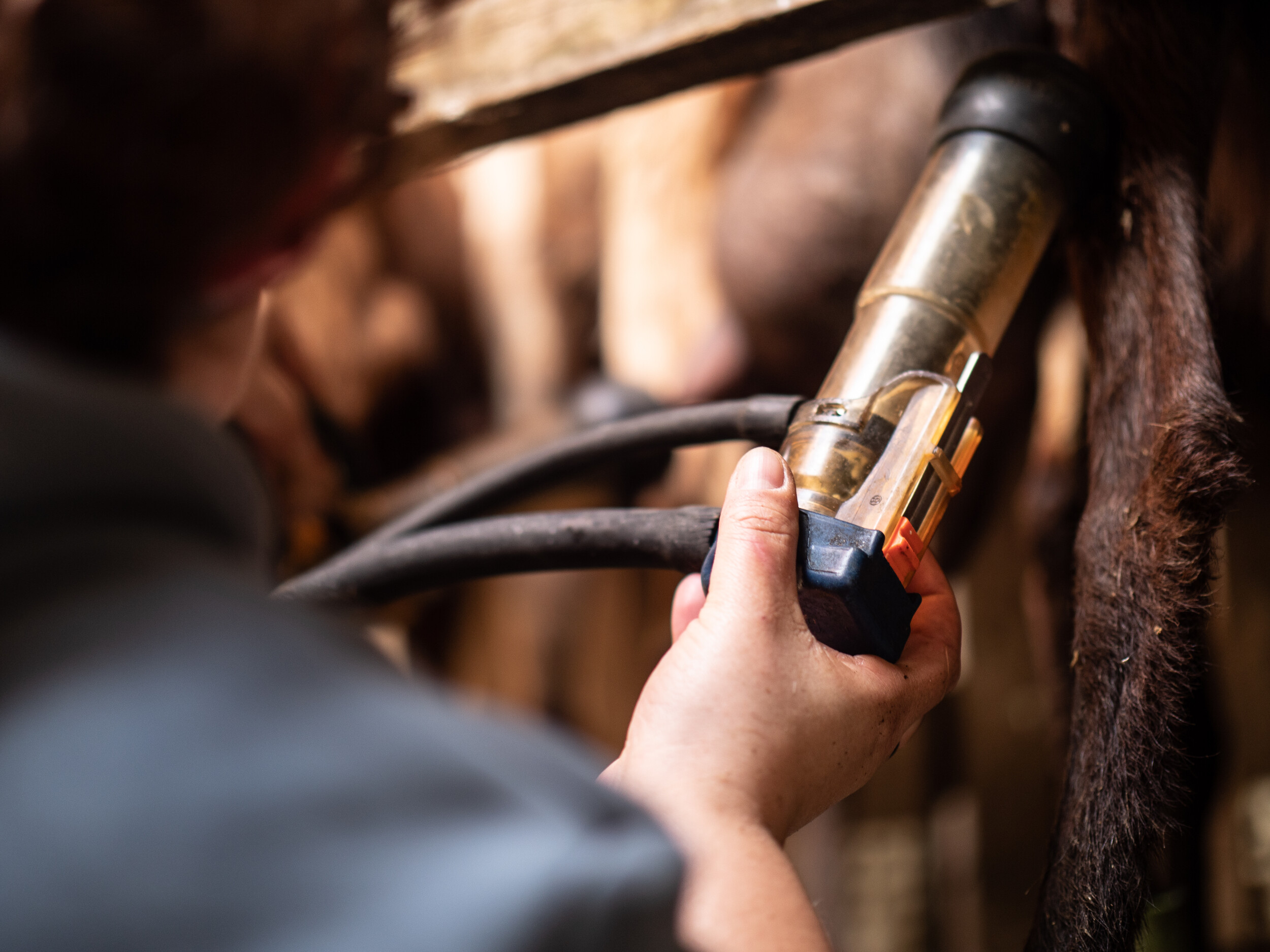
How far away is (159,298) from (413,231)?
1.74m

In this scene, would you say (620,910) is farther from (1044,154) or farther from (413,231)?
(413,231)

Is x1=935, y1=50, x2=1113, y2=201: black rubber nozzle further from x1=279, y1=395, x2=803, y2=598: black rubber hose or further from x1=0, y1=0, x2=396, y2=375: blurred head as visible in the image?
x1=0, y1=0, x2=396, y2=375: blurred head

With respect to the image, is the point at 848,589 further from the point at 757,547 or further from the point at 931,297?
the point at 931,297

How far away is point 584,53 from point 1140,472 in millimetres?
487

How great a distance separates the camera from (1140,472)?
0.52m

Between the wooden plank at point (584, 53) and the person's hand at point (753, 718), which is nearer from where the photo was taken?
the person's hand at point (753, 718)

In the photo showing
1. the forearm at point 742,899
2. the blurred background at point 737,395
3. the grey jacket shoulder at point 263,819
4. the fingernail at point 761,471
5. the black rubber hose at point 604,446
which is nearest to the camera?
the grey jacket shoulder at point 263,819

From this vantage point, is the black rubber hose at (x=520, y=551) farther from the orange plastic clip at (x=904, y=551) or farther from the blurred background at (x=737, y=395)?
the blurred background at (x=737, y=395)

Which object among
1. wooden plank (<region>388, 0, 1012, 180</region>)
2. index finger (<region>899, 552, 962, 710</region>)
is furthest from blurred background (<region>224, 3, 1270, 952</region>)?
index finger (<region>899, 552, 962, 710</region>)

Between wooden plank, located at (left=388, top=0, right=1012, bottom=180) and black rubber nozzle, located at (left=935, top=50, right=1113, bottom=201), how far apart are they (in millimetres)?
49

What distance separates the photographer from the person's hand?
323 millimetres

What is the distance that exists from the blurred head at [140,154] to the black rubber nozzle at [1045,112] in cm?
41

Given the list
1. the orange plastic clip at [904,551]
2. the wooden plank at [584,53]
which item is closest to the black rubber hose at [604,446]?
the orange plastic clip at [904,551]

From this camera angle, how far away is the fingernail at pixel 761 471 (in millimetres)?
397
